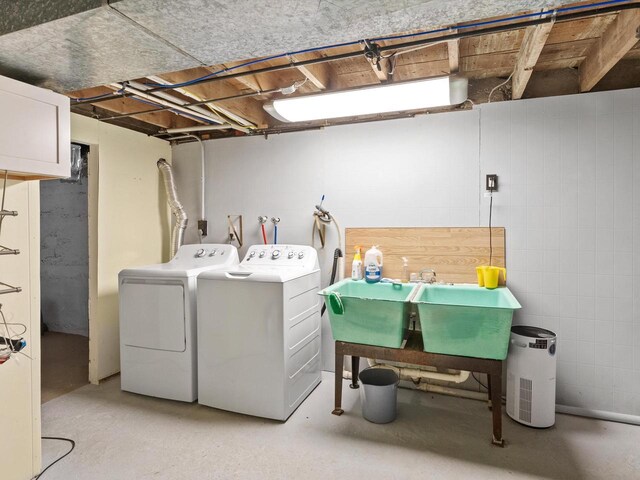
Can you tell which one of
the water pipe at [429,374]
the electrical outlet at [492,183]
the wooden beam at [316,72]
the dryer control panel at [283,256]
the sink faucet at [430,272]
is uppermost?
the wooden beam at [316,72]

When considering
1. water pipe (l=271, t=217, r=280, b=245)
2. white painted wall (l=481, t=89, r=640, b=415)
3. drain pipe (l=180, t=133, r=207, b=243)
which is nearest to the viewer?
white painted wall (l=481, t=89, r=640, b=415)

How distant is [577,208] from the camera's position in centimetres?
257

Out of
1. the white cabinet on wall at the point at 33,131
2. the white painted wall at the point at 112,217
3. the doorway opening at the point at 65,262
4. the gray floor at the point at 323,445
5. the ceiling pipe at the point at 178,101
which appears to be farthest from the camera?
the doorway opening at the point at 65,262

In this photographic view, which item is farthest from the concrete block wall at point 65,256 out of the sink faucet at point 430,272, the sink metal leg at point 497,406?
the sink metal leg at point 497,406

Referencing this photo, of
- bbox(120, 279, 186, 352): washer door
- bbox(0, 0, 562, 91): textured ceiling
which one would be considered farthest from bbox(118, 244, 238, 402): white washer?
bbox(0, 0, 562, 91): textured ceiling

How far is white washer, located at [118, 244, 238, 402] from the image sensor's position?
8.89 feet

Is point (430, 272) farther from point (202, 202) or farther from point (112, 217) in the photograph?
point (112, 217)

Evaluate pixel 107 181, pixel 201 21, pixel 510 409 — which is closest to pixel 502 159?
pixel 510 409

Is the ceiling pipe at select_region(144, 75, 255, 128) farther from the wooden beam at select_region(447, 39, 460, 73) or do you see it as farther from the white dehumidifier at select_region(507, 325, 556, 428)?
the white dehumidifier at select_region(507, 325, 556, 428)

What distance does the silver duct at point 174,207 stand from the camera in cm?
356

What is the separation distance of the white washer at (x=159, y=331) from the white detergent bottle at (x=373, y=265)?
1.25 metres

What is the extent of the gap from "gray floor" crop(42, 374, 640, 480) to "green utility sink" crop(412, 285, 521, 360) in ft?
1.91

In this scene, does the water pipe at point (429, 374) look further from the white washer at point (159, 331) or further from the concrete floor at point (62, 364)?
the concrete floor at point (62, 364)

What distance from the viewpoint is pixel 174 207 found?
3.59 m
